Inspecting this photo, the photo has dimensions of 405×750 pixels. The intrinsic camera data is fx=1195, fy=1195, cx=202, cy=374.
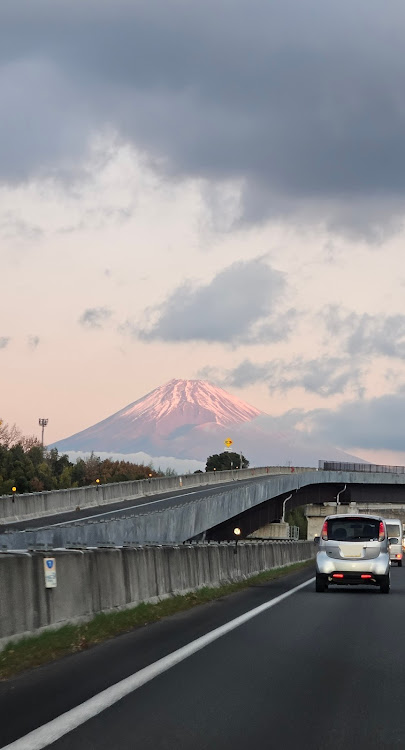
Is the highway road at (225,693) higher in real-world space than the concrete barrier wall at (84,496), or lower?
lower

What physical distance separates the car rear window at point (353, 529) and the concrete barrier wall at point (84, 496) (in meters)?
39.7

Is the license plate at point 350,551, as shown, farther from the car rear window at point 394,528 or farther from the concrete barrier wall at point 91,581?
the car rear window at point 394,528

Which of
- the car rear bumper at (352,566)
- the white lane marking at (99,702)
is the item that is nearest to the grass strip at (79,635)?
the white lane marking at (99,702)

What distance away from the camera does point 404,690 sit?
10.3 m

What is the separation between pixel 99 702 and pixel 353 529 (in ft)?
Result: 63.6

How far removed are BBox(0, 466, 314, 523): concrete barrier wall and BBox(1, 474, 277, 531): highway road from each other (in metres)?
0.70

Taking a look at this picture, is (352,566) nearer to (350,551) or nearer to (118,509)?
(350,551)

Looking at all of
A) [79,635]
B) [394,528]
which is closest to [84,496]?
[394,528]

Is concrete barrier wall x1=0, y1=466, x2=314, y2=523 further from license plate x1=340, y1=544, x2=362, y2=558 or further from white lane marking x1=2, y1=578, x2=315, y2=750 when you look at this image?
white lane marking x1=2, y1=578, x2=315, y2=750

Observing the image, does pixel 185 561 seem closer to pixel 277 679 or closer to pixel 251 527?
pixel 277 679

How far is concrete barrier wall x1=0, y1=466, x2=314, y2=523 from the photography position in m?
68.1

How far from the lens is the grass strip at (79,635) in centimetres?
1153

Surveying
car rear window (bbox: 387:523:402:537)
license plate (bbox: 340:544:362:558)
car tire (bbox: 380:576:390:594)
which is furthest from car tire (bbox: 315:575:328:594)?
car rear window (bbox: 387:523:402:537)

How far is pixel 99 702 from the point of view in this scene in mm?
9164
